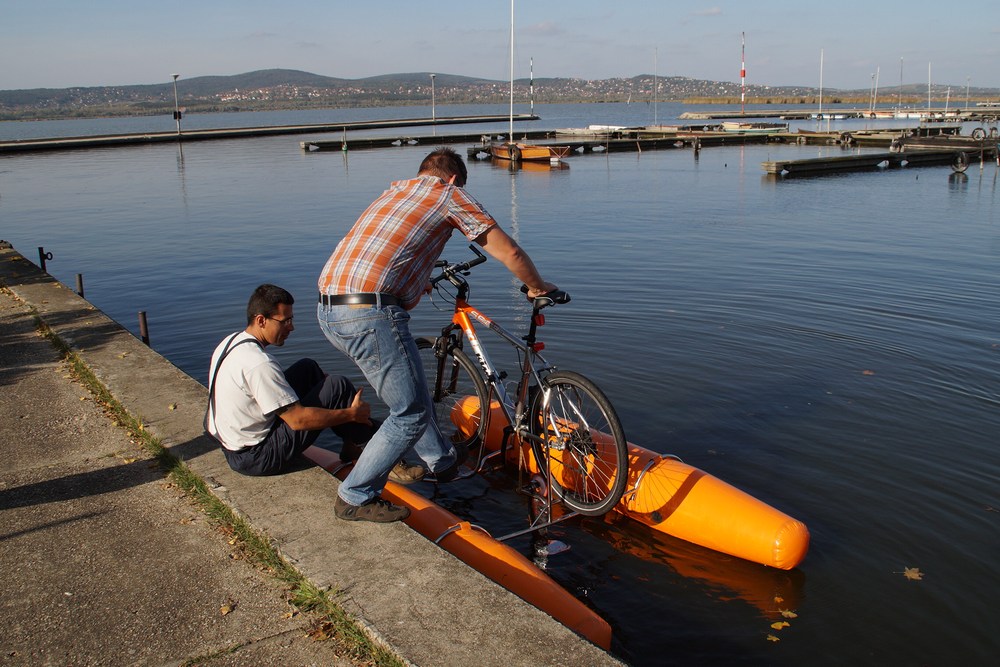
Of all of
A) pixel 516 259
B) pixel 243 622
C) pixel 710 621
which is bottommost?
pixel 710 621

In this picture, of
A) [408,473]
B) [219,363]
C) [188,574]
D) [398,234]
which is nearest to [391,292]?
[398,234]

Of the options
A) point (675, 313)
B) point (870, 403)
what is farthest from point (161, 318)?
point (870, 403)

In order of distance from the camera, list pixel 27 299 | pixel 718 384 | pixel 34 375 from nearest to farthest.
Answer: pixel 34 375 → pixel 718 384 → pixel 27 299

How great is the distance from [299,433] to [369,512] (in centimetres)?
74

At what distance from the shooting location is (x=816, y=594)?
5117 mm

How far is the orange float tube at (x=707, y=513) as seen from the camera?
5.19m

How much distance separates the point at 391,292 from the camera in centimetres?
436

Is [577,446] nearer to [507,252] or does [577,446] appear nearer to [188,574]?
[507,252]

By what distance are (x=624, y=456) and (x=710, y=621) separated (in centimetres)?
104

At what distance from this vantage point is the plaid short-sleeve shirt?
4309mm

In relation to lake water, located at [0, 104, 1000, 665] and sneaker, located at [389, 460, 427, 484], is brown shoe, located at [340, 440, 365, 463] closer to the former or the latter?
sneaker, located at [389, 460, 427, 484]

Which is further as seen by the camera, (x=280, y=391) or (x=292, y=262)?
(x=292, y=262)

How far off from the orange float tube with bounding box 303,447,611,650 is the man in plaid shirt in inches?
12.9

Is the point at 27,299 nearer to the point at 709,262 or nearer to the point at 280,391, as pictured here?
the point at 280,391
